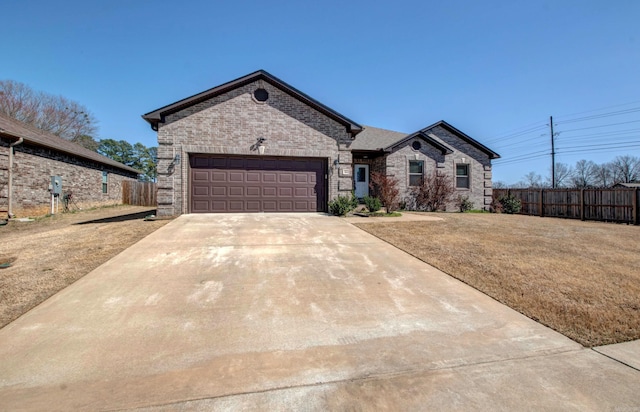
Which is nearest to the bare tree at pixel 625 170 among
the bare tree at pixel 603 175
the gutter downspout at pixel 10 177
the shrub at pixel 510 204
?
the bare tree at pixel 603 175

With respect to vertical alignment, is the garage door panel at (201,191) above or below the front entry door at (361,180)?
below

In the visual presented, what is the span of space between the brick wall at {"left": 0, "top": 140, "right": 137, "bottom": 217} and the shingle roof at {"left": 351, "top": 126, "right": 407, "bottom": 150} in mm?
15348

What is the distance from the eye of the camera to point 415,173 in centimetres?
1650

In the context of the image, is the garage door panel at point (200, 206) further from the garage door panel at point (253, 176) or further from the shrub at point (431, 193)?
the shrub at point (431, 193)

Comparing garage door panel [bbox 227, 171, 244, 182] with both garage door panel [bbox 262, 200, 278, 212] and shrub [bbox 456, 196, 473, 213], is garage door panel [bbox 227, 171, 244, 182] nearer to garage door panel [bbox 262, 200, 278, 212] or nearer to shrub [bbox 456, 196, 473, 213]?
garage door panel [bbox 262, 200, 278, 212]

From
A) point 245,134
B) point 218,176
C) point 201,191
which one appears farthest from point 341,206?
point 201,191

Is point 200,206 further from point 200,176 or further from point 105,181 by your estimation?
point 105,181

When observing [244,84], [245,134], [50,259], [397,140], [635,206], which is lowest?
[50,259]

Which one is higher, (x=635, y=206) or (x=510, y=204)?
(x=510, y=204)

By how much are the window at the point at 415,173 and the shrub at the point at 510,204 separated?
5.21 m

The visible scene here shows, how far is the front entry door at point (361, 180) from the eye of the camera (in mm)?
16578

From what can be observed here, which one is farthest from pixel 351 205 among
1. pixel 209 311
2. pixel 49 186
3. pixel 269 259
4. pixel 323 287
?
pixel 49 186

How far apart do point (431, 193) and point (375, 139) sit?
439cm

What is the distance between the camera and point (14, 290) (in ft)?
14.2
